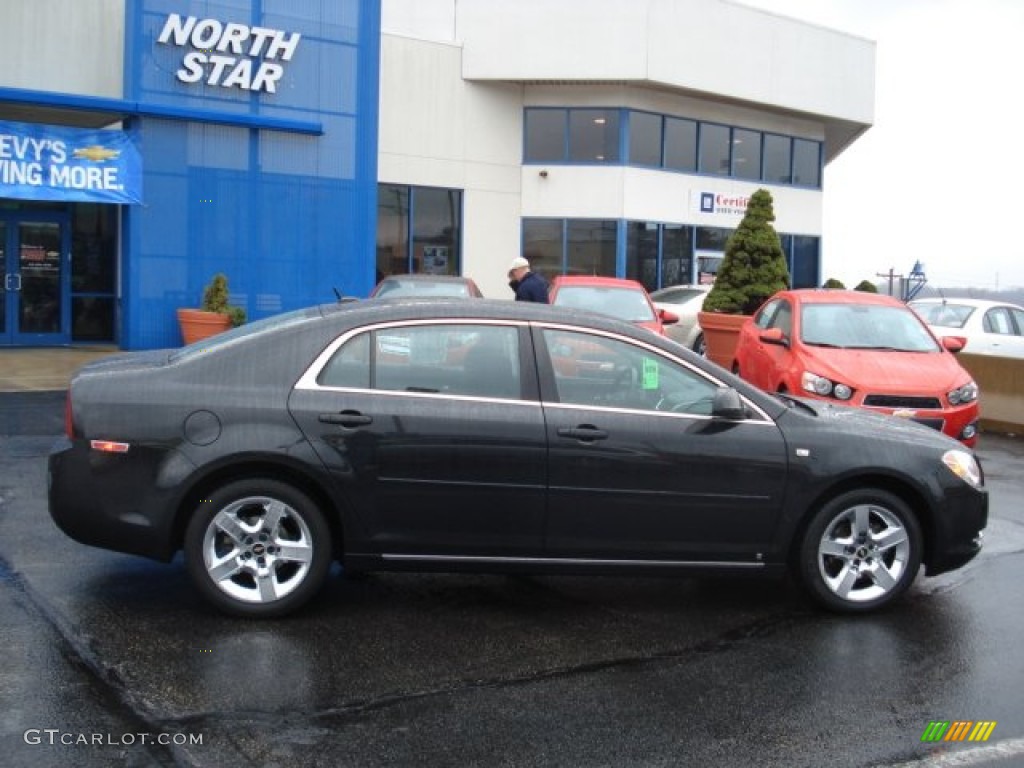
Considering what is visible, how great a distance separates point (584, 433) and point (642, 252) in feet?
70.2

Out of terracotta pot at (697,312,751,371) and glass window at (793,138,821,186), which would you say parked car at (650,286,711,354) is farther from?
glass window at (793,138,821,186)

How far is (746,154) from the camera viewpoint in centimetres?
2834

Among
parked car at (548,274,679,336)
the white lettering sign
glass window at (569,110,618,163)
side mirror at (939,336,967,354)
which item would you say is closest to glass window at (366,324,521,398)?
side mirror at (939,336,967,354)

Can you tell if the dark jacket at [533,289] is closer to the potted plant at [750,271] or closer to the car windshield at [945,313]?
the potted plant at [750,271]

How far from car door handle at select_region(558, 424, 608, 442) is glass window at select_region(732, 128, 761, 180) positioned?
24039mm

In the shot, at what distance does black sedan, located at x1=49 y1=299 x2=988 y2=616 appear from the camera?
510cm

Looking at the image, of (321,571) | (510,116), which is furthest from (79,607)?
(510,116)

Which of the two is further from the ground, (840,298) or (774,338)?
(840,298)

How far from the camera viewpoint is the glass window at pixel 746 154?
2805cm

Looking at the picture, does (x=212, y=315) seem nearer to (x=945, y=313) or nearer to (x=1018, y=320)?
(x=945, y=313)

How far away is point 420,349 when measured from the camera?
17.5 ft

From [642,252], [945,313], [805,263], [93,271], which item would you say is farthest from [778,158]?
[93,271]

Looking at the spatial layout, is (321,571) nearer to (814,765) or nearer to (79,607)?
(79,607)

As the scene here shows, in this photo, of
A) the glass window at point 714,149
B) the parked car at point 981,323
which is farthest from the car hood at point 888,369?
the glass window at point 714,149
